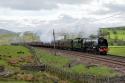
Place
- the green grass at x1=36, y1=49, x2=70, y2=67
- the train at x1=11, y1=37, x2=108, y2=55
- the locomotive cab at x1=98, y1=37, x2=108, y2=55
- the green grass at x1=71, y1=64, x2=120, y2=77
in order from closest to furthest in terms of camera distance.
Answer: the green grass at x1=71, y1=64, x2=120, y2=77, the green grass at x1=36, y1=49, x2=70, y2=67, the locomotive cab at x1=98, y1=37, x2=108, y2=55, the train at x1=11, y1=37, x2=108, y2=55

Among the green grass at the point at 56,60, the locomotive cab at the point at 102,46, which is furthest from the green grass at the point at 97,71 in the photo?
the locomotive cab at the point at 102,46

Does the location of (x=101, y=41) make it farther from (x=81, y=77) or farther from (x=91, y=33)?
(x=81, y=77)

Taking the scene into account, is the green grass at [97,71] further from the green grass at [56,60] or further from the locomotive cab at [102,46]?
the locomotive cab at [102,46]

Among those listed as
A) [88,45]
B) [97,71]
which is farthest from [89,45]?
[97,71]

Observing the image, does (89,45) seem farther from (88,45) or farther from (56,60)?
(56,60)

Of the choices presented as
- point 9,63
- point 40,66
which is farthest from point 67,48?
point 40,66

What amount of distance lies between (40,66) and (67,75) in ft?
49.5

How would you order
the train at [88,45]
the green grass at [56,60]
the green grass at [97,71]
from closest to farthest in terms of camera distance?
the green grass at [97,71] < the green grass at [56,60] < the train at [88,45]

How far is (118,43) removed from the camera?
192000mm

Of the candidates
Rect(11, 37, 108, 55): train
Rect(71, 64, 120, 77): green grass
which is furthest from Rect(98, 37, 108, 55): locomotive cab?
Rect(71, 64, 120, 77): green grass

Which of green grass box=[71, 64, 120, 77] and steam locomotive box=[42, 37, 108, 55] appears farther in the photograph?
steam locomotive box=[42, 37, 108, 55]

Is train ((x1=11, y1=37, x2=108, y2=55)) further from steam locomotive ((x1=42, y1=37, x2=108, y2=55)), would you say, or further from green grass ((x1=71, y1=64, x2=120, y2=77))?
green grass ((x1=71, y1=64, x2=120, y2=77))

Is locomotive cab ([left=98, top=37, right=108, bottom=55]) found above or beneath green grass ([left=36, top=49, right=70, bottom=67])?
above

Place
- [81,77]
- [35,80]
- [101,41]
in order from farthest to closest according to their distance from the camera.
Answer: [101,41]
[35,80]
[81,77]
